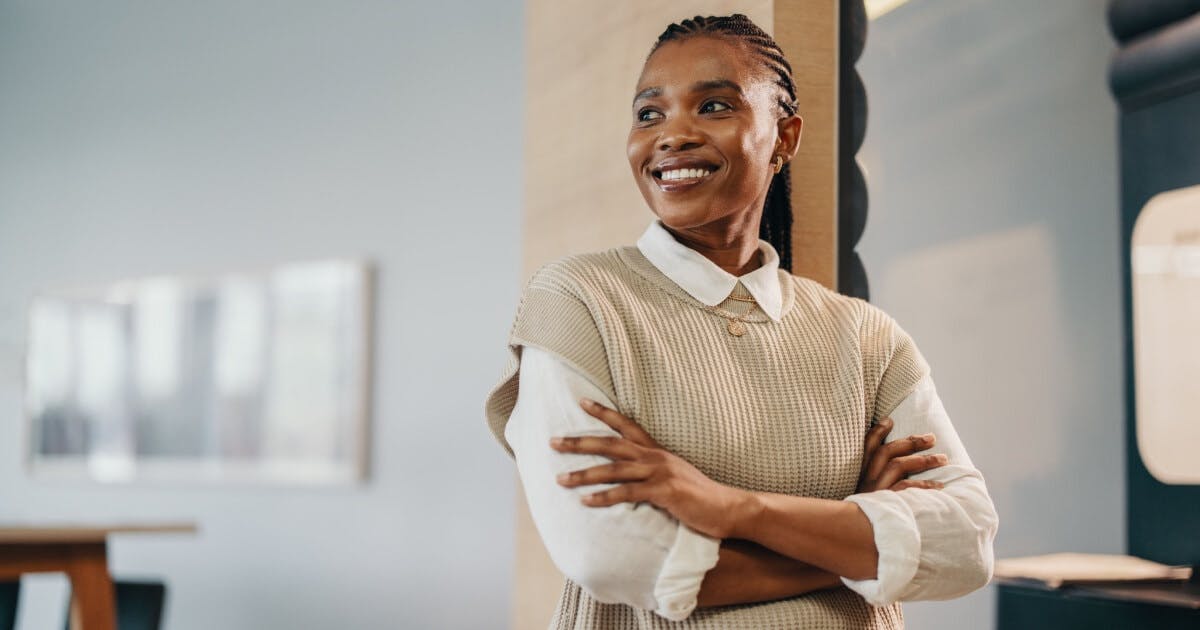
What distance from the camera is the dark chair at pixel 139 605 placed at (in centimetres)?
309

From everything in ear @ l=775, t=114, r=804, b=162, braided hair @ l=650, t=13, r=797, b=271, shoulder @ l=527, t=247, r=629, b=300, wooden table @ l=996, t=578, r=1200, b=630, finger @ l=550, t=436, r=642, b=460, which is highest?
braided hair @ l=650, t=13, r=797, b=271

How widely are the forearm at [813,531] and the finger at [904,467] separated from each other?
0.10m

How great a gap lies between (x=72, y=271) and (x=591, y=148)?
3.80 metres

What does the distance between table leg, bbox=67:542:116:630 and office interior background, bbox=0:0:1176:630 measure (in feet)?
3.99

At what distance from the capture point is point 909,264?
6.34 ft

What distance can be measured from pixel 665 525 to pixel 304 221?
3.42 m

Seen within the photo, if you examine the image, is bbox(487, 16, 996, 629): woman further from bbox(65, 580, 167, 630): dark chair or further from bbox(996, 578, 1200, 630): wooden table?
bbox(65, 580, 167, 630): dark chair

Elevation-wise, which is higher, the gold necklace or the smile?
the smile

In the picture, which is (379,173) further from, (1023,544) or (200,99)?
(1023,544)

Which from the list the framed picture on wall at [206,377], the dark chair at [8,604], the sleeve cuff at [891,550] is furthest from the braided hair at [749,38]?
the framed picture on wall at [206,377]

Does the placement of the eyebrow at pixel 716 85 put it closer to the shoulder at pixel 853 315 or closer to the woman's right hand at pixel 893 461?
the shoulder at pixel 853 315

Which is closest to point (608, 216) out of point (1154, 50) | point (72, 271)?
point (1154, 50)

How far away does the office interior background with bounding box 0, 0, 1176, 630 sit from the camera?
82.5 inches

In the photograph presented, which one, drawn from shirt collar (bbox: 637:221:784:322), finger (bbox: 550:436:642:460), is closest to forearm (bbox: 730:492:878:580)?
finger (bbox: 550:436:642:460)
